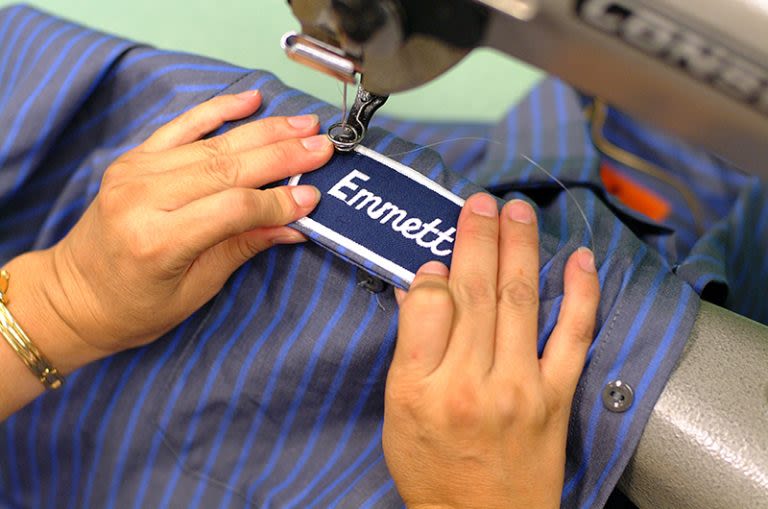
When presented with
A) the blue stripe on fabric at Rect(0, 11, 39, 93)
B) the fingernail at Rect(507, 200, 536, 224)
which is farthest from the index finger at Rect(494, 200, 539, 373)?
the blue stripe on fabric at Rect(0, 11, 39, 93)

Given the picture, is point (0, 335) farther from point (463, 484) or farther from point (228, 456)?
point (463, 484)

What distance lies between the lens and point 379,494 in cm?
62

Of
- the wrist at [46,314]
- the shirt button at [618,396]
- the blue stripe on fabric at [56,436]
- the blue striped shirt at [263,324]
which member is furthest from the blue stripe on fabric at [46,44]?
the shirt button at [618,396]

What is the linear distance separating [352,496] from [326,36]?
1.20 ft

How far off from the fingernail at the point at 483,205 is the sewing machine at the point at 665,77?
107mm

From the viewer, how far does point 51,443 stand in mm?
764

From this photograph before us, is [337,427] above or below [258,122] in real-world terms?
below

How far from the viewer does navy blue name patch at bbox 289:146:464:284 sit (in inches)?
22.2

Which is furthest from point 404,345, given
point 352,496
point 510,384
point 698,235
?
point 698,235

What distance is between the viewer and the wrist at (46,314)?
0.67m

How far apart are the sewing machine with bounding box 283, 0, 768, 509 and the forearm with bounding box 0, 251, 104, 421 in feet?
0.97

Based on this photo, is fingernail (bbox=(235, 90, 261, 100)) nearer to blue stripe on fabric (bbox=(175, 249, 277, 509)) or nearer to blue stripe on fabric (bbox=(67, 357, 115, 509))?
blue stripe on fabric (bbox=(175, 249, 277, 509))

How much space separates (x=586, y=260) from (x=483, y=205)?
0.08m

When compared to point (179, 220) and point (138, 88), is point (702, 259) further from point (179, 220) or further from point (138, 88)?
point (138, 88)
